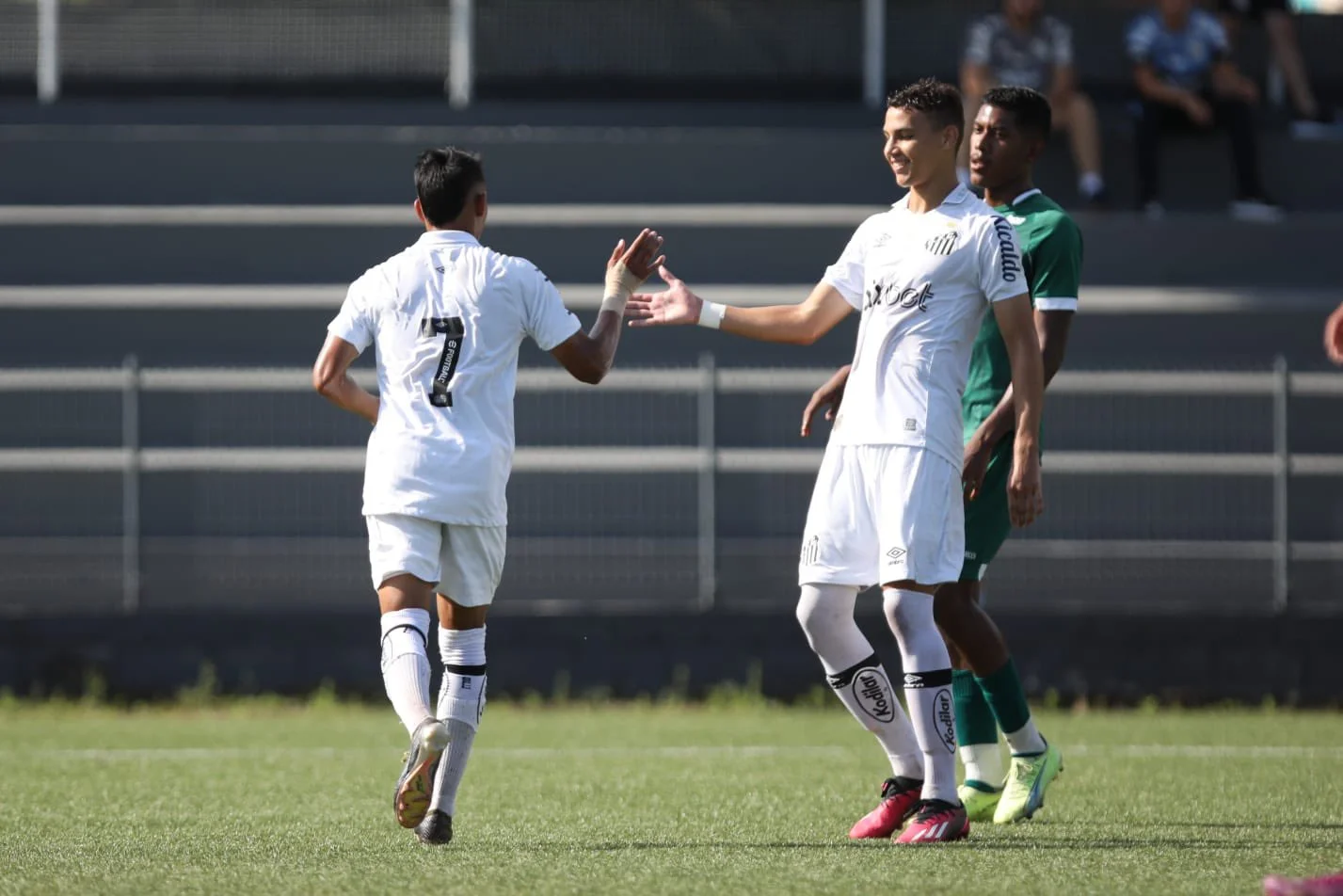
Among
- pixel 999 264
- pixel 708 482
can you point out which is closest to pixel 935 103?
→ pixel 999 264

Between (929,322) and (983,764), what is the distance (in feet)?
5.47

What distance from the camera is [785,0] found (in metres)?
17.4

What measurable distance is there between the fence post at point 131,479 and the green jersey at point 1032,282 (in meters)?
6.41

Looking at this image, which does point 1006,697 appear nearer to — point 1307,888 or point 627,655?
point 1307,888

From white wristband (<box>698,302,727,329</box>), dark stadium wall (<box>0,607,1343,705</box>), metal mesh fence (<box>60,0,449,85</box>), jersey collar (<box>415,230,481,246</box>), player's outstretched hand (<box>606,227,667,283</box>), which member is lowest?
dark stadium wall (<box>0,607,1343,705</box>)

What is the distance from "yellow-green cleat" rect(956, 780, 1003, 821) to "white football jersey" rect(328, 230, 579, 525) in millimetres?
1960

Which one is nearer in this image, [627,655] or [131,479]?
[131,479]

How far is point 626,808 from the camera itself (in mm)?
7105

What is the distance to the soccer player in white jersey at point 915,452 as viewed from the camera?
595 cm

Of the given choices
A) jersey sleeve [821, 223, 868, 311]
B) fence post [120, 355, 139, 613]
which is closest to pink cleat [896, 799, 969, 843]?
jersey sleeve [821, 223, 868, 311]

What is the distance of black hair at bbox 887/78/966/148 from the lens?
20.1 feet

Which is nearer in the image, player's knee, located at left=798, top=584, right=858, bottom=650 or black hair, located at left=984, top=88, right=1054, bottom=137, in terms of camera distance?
player's knee, located at left=798, top=584, right=858, bottom=650

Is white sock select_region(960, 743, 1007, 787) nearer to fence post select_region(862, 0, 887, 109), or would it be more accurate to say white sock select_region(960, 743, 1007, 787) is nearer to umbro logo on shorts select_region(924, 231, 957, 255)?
umbro logo on shorts select_region(924, 231, 957, 255)

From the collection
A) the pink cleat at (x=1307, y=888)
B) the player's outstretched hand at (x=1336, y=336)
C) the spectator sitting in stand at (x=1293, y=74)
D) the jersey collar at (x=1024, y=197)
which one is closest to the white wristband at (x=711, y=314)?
the jersey collar at (x=1024, y=197)
